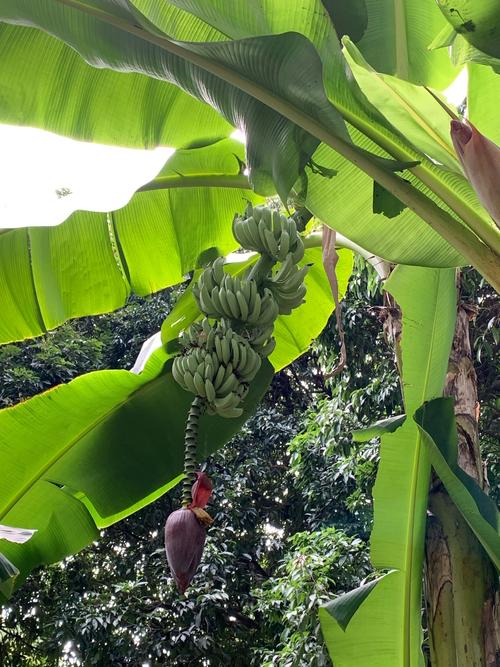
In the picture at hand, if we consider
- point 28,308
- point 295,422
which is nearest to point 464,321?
point 28,308

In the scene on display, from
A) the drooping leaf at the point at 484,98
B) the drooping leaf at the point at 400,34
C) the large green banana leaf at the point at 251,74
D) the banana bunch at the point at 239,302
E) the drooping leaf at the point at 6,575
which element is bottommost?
the drooping leaf at the point at 6,575

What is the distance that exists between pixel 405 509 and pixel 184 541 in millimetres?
494

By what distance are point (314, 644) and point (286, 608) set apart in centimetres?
51

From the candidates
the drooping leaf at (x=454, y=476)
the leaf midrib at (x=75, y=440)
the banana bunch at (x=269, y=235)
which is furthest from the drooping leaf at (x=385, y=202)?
the leaf midrib at (x=75, y=440)

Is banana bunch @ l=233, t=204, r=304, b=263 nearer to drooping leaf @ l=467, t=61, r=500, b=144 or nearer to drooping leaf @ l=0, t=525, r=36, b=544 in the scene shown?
drooping leaf @ l=467, t=61, r=500, b=144

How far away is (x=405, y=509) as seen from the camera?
116 cm

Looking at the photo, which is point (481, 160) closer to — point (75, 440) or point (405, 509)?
point (405, 509)

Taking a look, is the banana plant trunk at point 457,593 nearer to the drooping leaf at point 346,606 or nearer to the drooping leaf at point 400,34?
the drooping leaf at point 346,606

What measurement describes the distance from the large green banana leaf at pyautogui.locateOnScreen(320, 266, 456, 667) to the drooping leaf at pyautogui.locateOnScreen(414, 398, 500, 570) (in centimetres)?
6

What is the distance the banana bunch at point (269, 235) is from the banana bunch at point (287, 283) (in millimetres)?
11

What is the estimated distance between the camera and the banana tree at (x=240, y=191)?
0.91 meters

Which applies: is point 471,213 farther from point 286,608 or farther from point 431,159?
point 286,608

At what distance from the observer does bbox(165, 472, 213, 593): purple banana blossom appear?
2.61 ft

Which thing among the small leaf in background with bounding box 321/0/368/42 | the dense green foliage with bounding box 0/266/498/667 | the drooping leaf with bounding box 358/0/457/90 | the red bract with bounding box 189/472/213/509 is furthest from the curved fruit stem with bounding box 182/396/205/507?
the dense green foliage with bounding box 0/266/498/667
